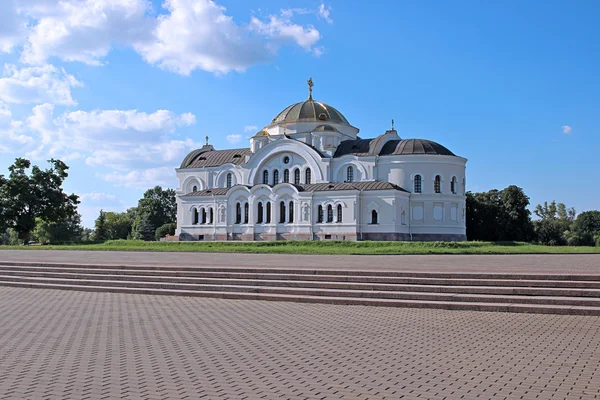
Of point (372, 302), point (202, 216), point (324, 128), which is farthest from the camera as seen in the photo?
point (202, 216)

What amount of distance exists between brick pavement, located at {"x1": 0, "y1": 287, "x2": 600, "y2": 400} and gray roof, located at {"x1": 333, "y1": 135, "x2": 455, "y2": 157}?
50356 millimetres

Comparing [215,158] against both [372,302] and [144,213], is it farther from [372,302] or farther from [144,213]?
[372,302]

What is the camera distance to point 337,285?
16578 mm

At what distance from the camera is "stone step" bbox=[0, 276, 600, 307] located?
549 inches

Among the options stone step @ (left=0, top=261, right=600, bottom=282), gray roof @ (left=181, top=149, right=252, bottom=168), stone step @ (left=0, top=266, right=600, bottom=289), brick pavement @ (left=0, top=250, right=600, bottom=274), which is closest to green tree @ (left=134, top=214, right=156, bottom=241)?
gray roof @ (left=181, top=149, right=252, bottom=168)

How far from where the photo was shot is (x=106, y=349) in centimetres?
971

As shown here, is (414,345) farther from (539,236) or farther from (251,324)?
(539,236)

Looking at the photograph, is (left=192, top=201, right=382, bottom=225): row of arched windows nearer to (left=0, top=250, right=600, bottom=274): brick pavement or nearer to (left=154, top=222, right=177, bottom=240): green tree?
(left=154, top=222, right=177, bottom=240): green tree

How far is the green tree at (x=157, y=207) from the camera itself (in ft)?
340

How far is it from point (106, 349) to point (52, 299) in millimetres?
7970

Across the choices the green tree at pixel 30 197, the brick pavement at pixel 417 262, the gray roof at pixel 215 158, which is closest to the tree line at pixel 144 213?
the green tree at pixel 30 197

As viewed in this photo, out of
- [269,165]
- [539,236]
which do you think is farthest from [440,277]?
[539,236]

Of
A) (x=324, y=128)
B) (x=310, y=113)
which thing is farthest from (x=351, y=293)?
(x=310, y=113)

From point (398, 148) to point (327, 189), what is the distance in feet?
30.7
